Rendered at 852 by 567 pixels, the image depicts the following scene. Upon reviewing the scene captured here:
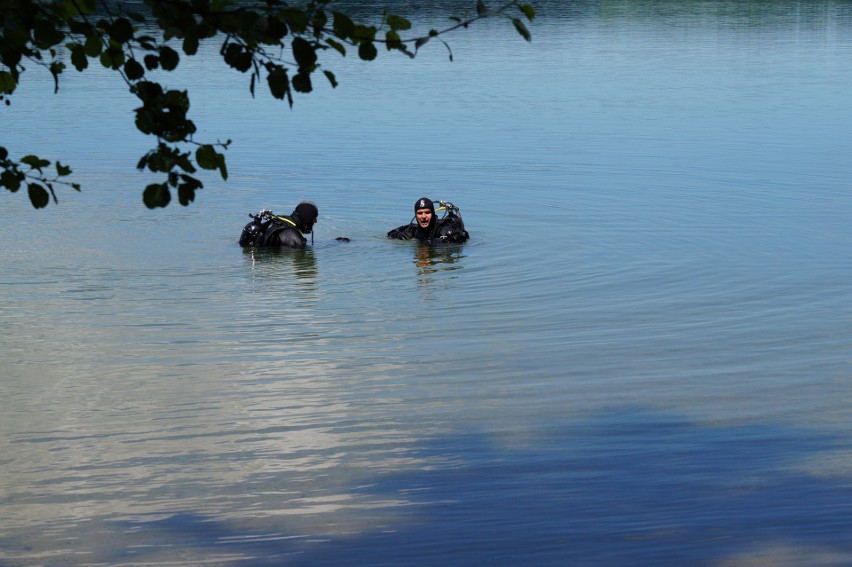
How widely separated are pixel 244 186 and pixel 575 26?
144 ft

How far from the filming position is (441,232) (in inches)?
688

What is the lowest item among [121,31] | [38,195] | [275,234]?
[275,234]

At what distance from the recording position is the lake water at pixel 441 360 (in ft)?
24.6

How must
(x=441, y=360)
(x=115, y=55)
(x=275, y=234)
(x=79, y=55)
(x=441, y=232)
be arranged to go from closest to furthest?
1. (x=115, y=55)
2. (x=79, y=55)
3. (x=441, y=360)
4. (x=275, y=234)
5. (x=441, y=232)

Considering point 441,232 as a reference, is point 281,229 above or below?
above

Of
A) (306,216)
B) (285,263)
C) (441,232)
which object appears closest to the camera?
(285,263)

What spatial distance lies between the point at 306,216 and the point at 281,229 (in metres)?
0.35

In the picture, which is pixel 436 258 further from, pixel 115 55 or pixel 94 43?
pixel 94 43

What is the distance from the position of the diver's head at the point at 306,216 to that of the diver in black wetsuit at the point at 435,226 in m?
1.29

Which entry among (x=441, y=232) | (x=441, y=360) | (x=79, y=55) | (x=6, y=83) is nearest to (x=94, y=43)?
(x=79, y=55)

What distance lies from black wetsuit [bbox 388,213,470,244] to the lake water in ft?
0.74

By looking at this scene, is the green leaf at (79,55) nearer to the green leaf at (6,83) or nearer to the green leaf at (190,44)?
the green leaf at (6,83)

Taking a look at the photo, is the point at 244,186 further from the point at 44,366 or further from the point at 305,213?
the point at 44,366

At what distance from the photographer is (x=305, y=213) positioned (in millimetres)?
16969
